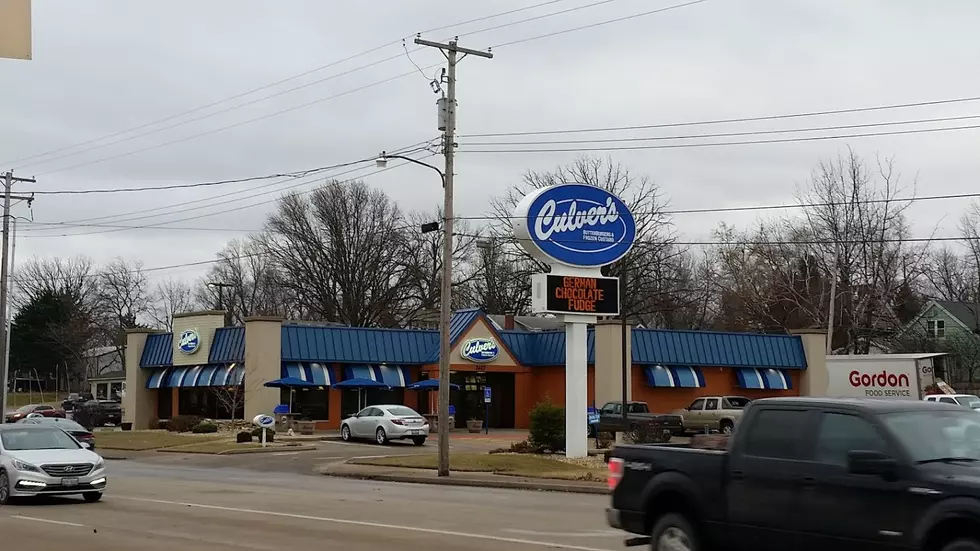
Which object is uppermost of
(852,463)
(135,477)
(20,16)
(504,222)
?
(504,222)

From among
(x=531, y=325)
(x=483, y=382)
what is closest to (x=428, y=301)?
(x=531, y=325)

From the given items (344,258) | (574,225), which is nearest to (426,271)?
(344,258)

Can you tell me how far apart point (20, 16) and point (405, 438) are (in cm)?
A: 3422

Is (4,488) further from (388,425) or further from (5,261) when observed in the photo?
(5,261)

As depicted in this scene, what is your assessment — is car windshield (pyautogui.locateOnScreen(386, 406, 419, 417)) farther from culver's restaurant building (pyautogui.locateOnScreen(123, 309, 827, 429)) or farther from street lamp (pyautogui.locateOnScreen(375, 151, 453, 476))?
street lamp (pyautogui.locateOnScreen(375, 151, 453, 476))

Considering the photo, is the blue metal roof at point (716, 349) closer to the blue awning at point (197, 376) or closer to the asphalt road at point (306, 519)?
the blue awning at point (197, 376)

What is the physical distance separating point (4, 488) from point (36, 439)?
1341mm

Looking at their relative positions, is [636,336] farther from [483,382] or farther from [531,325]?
[531,325]

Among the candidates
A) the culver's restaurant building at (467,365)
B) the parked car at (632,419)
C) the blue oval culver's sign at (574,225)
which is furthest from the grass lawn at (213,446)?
the blue oval culver's sign at (574,225)

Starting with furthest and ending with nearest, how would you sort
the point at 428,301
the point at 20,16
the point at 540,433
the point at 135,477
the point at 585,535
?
the point at 428,301
the point at 540,433
the point at 135,477
the point at 585,535
the point at 20,16

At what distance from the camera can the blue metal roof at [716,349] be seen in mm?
52562

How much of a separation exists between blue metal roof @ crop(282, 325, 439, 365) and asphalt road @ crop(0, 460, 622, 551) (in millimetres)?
25195

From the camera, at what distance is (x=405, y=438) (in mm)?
41906

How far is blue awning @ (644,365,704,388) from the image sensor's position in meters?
52.1
